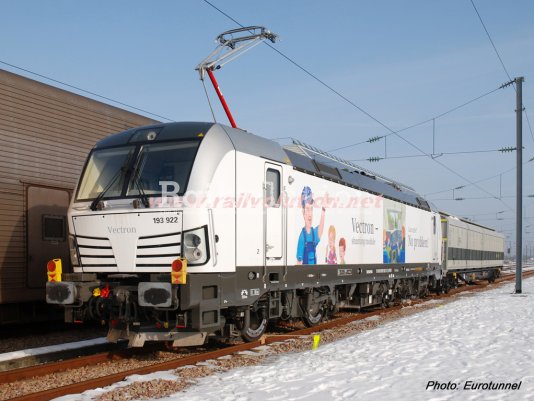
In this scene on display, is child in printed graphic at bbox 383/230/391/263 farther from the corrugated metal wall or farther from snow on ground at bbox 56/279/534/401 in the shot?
the corrugated metal wall

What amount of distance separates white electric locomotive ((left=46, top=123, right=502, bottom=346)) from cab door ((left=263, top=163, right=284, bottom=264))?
3 cm

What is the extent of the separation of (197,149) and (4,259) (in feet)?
16.3

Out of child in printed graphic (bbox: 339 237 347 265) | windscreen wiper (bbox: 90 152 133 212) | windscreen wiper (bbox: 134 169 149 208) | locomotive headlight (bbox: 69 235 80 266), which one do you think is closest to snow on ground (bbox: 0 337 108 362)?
locomotive headlight (bbox: 69 235 80 266)

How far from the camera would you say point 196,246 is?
7.68 metres

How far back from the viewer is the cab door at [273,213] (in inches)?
360

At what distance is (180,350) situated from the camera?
916 centimetres

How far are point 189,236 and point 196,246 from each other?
0.17 m

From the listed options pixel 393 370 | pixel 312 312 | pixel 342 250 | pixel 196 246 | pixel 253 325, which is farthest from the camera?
pixel 342 250

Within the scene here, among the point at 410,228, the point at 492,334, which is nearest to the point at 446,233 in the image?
the point at 410,228

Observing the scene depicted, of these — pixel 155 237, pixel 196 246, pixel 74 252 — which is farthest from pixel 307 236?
pixel 74 252

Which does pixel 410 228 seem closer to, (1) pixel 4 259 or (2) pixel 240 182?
(2) pixel 240 182

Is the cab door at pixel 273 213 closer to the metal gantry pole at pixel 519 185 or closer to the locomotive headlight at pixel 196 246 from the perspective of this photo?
the locomotive headlight at pixel 196 246

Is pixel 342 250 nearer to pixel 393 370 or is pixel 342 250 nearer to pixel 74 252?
pixel 393 370

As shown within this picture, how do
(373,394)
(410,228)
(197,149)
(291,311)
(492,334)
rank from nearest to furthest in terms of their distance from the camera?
(373,394) → (197,149) → (492,334) → (291,311) → (410,228)
